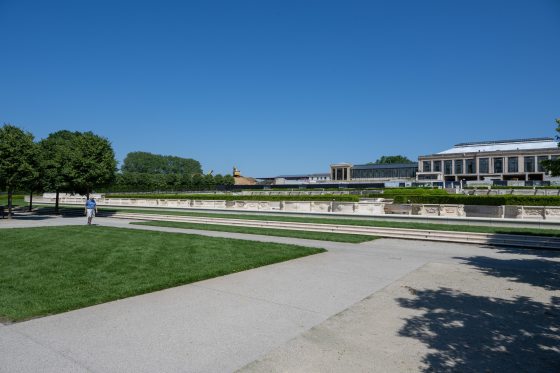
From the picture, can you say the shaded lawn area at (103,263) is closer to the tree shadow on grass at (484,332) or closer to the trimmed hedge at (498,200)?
the tree shadow on grass at (484,332)

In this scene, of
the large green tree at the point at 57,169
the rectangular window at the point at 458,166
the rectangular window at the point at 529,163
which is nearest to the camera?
the large green tree at the point at 57,169

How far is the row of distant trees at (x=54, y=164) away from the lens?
2325 cm

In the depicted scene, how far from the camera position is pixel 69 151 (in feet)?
90.4

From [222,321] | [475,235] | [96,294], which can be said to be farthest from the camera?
[475,235]

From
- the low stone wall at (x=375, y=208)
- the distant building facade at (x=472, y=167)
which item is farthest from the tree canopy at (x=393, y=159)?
the low stone wall at (x=375, y=208)

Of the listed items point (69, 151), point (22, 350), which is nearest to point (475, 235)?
point (22, 350)

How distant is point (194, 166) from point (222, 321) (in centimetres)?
18961

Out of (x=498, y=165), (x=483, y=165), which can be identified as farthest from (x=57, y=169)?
(x=498, y=165)

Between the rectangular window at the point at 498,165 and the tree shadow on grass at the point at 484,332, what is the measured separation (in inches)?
4380

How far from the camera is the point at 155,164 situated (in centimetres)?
16825

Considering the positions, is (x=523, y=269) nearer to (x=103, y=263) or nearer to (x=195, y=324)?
(x=195, y=324)

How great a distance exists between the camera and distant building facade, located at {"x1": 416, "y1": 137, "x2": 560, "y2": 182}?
96125 millimetres

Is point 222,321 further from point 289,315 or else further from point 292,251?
point 292,251

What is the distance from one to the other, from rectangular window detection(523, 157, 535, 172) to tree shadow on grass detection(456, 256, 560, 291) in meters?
104
